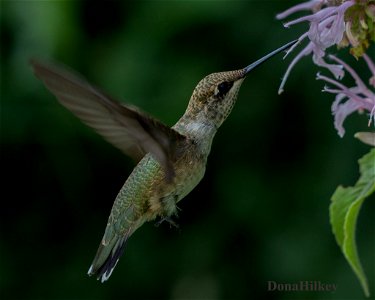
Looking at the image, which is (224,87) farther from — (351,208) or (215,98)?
(351,208)

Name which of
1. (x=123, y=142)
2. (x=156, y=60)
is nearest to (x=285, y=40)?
(x=156, y=60)

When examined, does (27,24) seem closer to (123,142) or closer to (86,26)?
(86,26)

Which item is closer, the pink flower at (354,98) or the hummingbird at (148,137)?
the hummingbird at (148,137)

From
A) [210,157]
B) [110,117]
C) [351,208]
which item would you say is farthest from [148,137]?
[210,157]

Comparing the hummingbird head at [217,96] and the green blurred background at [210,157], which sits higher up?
the hummingbird head at [217,96]

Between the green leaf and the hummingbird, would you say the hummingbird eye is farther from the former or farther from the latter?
the green leaf

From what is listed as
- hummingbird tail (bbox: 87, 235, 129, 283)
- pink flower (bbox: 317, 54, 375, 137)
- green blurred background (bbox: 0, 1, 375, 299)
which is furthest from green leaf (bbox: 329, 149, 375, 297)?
green blurred background (bbox: 0, 1, 375, 299)

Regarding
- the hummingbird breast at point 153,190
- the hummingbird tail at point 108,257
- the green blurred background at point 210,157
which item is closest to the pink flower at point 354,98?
the hummingbird breast at point 153,190

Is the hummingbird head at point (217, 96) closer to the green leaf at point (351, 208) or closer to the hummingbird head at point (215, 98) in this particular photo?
the hummingbird head at point (215, 98)
